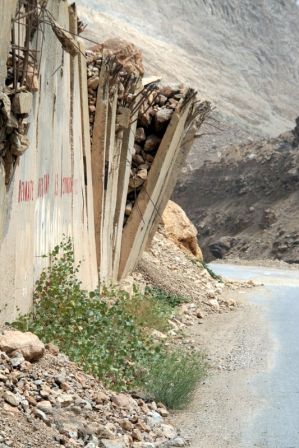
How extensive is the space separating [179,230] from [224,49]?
5979 cm

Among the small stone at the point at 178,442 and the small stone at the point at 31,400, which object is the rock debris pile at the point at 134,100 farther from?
the small stone at the point at 31,400

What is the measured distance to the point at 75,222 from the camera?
11.0m

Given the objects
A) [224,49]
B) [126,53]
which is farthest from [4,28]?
[224,49]

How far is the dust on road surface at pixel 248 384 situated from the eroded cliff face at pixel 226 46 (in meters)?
48.8

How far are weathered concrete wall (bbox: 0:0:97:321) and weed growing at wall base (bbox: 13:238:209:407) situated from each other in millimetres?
196

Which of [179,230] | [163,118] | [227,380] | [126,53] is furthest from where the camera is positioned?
[179,230]

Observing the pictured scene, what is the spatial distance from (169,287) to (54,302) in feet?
19.4

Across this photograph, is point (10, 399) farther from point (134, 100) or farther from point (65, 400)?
point (134, 100)

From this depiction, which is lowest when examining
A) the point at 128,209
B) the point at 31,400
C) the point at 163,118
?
the point at 128,209

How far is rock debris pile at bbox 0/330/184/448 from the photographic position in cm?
617

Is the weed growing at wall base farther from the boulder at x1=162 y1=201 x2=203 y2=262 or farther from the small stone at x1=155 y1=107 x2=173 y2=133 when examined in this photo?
the boulder at x1=162 y1=201 x2=203 y2=262

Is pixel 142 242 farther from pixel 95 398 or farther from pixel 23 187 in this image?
pixel 95 398

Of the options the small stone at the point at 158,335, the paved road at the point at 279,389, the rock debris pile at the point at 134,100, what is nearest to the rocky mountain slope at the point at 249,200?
the rock debris pile at the point at 134,100

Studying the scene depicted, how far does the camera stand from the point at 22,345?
278 inches
